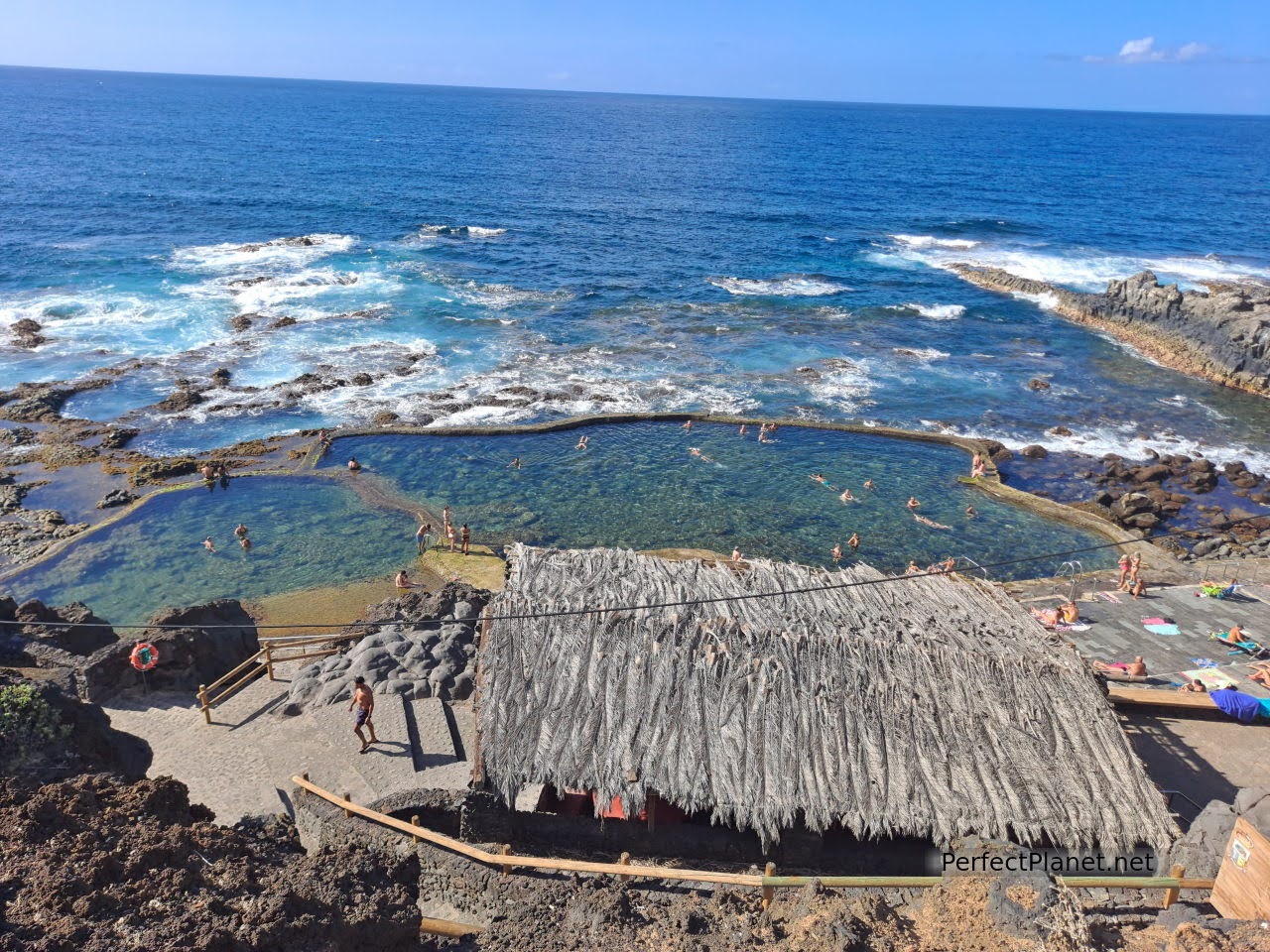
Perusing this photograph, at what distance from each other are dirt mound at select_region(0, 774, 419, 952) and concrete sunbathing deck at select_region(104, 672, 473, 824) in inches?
162

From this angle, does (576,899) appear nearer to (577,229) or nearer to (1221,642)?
(1221,642)

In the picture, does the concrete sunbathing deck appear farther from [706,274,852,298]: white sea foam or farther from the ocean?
[706,274,852,298]: white sea foam

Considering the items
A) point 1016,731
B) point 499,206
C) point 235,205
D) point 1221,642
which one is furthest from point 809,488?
point 235,205

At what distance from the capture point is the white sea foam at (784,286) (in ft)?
188

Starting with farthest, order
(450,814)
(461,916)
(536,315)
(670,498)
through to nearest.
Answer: (536,315)
(670,498)
(450,814)
(461,916)

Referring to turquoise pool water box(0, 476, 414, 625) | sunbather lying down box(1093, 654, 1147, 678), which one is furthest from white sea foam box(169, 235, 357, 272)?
sunbather lying down box(1093, 654, 1147, 678)

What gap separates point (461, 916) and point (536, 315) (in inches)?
1692

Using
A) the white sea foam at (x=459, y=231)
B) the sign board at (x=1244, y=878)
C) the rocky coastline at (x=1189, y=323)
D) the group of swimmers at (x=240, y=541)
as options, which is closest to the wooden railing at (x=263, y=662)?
the group of swimmers at (x=240, y=541)

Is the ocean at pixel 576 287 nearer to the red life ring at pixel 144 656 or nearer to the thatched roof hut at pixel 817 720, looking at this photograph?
the red life ring at pixel 144 656

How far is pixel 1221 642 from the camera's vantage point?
20172mm

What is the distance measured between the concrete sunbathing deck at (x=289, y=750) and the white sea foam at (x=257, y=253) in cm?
4844

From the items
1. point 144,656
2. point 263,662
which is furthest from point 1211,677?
point 144,656

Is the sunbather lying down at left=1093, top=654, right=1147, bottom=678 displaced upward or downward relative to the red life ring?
upward

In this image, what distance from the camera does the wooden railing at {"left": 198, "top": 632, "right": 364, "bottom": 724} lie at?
1700 cm
